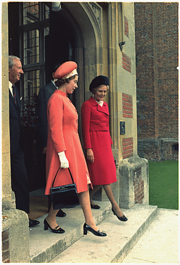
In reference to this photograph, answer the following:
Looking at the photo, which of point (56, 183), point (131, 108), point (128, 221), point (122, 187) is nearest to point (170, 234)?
point (128, 221)

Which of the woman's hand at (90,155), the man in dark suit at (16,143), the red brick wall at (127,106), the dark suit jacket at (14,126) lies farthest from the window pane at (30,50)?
the dark suit jacket at (14,126)

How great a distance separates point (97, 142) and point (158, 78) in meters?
11.0

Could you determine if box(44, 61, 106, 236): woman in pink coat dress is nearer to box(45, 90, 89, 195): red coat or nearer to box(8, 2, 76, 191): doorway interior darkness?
box(45, 90, 89, 195): red coat

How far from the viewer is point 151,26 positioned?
13414 mm

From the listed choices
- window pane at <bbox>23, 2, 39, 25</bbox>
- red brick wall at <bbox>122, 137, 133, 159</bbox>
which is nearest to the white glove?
red brick wall at <bbox>122, 137, 133, 159</bbox>

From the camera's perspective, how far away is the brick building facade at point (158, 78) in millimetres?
13297

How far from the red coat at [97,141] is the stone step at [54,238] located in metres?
0.54

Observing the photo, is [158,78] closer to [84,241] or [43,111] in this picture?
[43,111]

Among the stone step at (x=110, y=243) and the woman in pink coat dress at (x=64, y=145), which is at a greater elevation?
the woman in pink coat dress at (x=64, y=145)

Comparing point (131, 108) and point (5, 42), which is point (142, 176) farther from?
point (5, 42)

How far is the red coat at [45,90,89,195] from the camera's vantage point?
2656mm

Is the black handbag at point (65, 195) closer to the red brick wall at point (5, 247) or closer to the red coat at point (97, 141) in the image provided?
the red brick wall at point (5, 247)

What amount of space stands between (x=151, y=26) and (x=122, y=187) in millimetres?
11091

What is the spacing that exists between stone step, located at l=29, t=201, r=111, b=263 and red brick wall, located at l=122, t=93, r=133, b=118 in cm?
202
